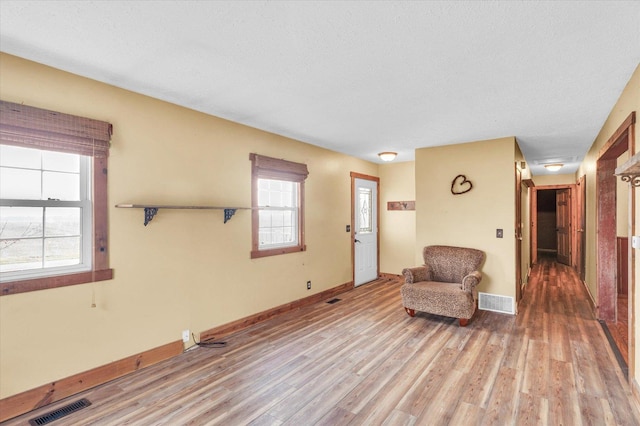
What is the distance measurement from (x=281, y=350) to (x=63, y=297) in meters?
1.88

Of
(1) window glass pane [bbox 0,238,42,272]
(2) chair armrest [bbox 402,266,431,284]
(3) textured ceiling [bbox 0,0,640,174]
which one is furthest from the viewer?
(2) chair armrest [bbox 402,266,431,284]

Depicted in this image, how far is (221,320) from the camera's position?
138 inches

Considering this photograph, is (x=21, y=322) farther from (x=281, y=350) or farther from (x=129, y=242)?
(x=281, y=350)

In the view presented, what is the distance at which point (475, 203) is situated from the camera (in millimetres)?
4539

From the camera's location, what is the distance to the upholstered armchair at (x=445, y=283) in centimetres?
379

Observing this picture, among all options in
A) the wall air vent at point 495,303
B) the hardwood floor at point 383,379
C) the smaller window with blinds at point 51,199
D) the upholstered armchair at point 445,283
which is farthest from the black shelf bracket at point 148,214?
the wall air vent at point 495,303

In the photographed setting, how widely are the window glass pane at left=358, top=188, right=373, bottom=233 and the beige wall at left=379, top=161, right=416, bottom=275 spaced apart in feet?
1.11

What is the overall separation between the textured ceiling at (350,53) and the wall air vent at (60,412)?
2.43 meters

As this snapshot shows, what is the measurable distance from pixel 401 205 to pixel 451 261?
2.04 meters

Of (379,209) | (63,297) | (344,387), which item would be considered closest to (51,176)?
(63,297)

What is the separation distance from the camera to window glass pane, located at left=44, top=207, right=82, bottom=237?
7.89ft

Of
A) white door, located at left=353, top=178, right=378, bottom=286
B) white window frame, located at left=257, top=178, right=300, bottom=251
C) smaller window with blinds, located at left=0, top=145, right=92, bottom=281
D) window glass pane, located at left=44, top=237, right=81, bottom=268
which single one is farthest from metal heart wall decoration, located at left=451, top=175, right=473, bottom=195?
window glass pane, located at left=44, top=237, right=81, bottom=268

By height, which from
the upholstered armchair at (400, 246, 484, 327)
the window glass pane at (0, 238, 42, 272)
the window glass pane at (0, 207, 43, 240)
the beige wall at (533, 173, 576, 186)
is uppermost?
the beige wall at (533, 173, 576, 186)

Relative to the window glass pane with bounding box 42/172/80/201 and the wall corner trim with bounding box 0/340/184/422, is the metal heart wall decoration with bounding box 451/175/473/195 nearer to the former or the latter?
the wall corner trim with bounding box 0/340/184/422
